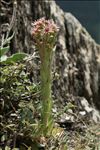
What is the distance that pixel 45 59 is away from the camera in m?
2.33

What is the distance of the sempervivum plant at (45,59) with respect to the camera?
230 centimetres

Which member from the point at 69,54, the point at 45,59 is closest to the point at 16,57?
the point at 45,59

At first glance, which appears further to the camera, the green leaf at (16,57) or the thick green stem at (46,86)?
the green leaf at (16,57)

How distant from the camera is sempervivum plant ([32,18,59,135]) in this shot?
230 cm

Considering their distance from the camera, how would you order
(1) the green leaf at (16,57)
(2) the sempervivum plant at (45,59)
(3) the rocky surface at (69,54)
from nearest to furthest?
(2) the sempervivum plant at (45,59) < (1) the green leaf at (16,57) < (3) the rocky surface at (69,54)

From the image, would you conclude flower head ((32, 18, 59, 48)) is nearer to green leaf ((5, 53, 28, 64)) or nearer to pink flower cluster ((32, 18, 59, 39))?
pink flower cluster ((32, 18, 59, 39))

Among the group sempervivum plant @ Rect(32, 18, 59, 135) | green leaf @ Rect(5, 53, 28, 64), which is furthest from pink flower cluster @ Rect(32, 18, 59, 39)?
green leaf @ Rect(5, 53, 28, 64)

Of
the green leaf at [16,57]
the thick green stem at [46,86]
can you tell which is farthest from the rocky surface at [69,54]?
the thick green stem at [46,86]

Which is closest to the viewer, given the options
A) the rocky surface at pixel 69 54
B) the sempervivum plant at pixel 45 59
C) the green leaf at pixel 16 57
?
the sempervivum plant at pixel 45 59

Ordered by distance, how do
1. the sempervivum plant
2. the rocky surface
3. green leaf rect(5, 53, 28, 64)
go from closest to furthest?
the sempervivum plant < green leaf rect(5, 53, 28, 64) < the rocky surface

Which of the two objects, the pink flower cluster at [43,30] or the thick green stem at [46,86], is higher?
the pink flower cluster at [43,30]

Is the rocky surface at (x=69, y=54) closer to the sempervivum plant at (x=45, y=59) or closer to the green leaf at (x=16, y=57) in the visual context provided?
the green leaf at (x=16, y=57)

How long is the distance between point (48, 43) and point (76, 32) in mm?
2263

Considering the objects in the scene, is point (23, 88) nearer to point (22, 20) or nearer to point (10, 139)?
point (10, 139)
